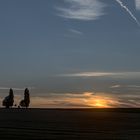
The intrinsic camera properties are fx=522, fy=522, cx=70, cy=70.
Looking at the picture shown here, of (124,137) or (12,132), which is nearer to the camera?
(124,137)

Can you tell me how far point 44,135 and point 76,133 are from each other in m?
4.70

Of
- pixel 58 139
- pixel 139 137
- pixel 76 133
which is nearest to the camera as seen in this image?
pixel 58 139

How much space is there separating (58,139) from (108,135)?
723 centimetres

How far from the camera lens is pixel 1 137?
51250mm

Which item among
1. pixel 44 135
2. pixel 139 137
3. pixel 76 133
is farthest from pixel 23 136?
pixel 139 137

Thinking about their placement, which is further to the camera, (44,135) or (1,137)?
(44,135)

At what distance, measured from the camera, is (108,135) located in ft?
183

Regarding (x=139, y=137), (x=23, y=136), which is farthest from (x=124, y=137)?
(x=23, y=136)

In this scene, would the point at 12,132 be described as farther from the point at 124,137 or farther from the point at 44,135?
the point at 124,137

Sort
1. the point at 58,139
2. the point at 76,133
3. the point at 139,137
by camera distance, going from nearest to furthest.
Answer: the point at 58,139 < the point at 139,137 < the point at 76,133

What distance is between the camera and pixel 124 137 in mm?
53844

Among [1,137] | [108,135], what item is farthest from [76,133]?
[1,137]

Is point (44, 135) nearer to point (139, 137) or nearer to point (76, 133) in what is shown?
point (76, 133)

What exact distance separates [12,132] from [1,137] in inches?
258
